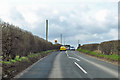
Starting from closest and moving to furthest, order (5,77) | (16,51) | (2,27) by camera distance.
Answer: (5,77) < (2,27) < (16,51)

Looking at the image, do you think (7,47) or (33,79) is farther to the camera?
(7,47)

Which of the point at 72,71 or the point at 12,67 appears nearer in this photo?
the point at 72,71

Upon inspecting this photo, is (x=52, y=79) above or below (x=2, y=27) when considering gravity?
below

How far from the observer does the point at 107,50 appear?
2233 cm

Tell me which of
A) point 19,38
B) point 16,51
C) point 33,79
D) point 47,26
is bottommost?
point 33,79

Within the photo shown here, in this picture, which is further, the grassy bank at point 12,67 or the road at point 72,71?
the road at point 72,71

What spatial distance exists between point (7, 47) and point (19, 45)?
8.81ft

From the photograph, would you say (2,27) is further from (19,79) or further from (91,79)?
(91,79)

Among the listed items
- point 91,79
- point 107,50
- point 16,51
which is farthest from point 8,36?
point 107,50

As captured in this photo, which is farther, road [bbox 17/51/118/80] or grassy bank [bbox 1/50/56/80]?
road [bbox 17/51/118/80]

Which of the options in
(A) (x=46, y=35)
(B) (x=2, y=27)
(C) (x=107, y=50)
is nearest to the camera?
(B) (x=2, y=27)

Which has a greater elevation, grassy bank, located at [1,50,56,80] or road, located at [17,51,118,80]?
grassy bank, located at [1,50,56,80]

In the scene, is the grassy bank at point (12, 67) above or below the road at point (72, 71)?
above

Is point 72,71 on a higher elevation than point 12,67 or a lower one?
lower
